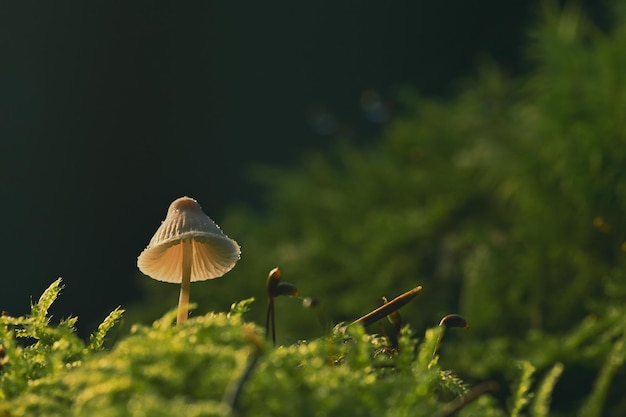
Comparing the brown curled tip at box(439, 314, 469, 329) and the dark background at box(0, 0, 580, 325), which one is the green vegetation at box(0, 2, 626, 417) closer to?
the brown curled tip at box(439, 314, 469, 329)

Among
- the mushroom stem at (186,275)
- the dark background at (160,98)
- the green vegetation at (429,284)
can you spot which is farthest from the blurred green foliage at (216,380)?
the dark background at (160,98)

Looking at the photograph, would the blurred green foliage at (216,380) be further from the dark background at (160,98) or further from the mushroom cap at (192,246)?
the dark background at (160,98)

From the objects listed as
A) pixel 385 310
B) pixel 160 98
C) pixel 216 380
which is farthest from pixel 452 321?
pixel 160 98

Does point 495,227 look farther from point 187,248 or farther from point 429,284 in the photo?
point 187,248

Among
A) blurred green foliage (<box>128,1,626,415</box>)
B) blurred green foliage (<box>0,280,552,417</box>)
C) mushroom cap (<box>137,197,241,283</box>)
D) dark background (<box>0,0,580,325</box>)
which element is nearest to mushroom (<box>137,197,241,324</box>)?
mushroom cap (<box>137,197,241,283</box>)

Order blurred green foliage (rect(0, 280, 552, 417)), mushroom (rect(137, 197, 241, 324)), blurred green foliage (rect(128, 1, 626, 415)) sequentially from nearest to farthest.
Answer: blurred green foliage (rect(0, 280, 552, 417))
mushroom (rect(137, 197, 241, 324))
blurred green foliage (rect(128, 1, 626, 415))
